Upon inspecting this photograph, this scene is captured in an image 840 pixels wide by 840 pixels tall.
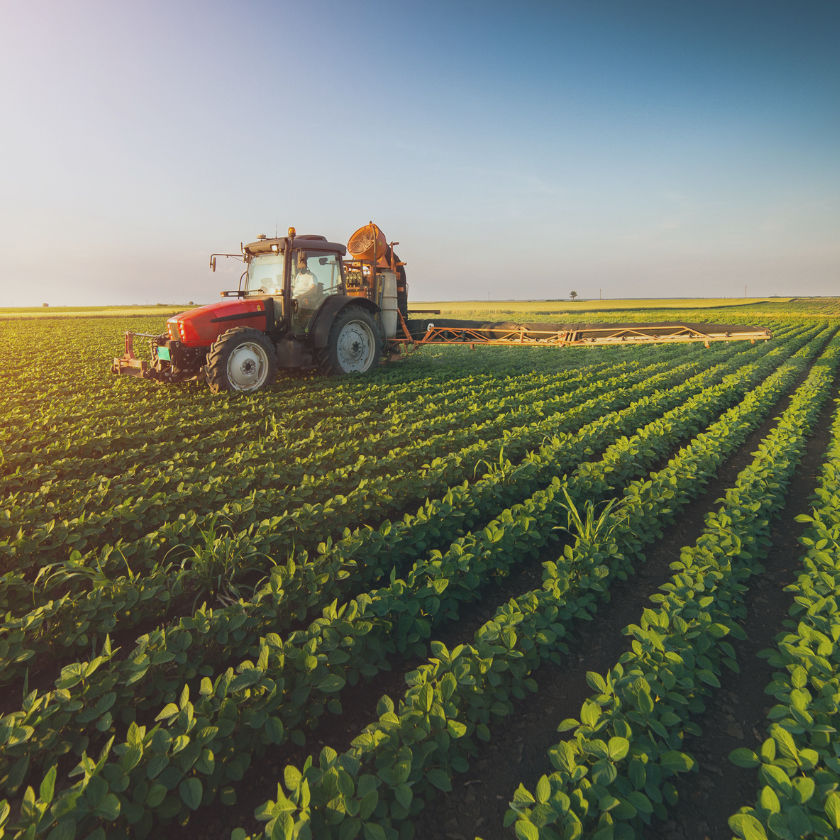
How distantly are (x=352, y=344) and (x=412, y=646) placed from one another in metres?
8.12

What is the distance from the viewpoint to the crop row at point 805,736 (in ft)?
5.40

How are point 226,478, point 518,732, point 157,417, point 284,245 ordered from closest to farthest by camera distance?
point 518,732, point 226,478, point 157,417, point 284,245

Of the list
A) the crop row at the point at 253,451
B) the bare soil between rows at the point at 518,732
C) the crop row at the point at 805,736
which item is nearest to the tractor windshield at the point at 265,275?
the crop row at the point at 253,451

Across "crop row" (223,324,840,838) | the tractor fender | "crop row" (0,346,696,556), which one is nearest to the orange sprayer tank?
the tractor fender

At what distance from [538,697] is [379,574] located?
1.27 meters

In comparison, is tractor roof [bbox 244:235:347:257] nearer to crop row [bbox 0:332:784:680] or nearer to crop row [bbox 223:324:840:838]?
crop row [bbox 0:332:784:680]

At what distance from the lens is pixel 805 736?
2.13 m

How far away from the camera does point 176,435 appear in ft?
21.4

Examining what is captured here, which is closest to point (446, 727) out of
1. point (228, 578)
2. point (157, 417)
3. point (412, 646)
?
point (412, 646)

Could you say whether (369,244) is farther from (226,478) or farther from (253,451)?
(226,478)

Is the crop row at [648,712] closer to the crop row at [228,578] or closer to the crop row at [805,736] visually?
the crop row at [805,736]

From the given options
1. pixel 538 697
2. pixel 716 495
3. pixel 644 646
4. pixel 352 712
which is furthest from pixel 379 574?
pixel 716 495

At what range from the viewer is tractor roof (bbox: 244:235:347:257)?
348 inches

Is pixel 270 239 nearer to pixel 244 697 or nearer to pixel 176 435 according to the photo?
pixel 176 435
